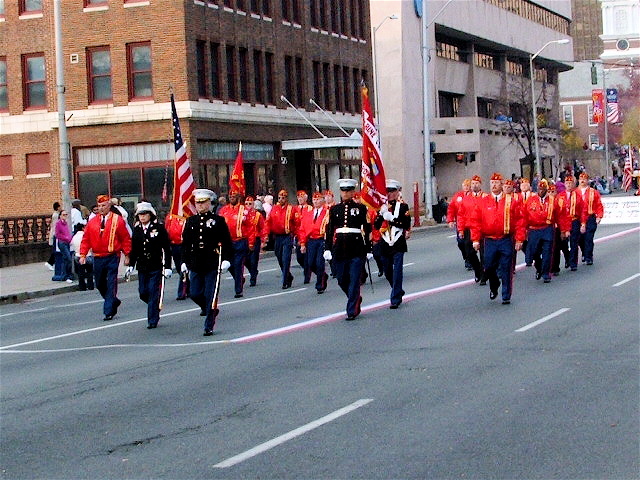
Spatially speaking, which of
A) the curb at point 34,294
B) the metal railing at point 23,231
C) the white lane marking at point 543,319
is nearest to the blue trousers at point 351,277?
the white lane marking at point 543,319

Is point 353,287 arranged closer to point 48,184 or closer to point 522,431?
point 522,431

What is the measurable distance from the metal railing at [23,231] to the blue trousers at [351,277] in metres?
21.1

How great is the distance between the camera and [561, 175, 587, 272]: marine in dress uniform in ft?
83.4

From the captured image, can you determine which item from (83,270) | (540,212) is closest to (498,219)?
(540,212)

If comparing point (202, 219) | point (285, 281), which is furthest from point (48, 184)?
point (202, 219)

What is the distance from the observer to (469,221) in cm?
2184

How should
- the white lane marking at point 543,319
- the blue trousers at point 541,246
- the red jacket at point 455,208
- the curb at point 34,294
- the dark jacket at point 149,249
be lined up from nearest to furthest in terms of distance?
the white lane marking at point 543,319 < the dark jacket at point 149,249 < the blue trousers at point 541,246 < the red jacket at point 455,208 < the curb at point 34,294

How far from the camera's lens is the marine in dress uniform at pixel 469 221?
22828 millimetres

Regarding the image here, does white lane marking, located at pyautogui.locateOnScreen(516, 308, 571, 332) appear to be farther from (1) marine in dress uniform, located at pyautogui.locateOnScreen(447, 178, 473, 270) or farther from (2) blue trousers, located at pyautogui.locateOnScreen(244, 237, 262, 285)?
(2) blue trousers, located at pyautogui.locateOnScreen(244, 237, 262, 285)

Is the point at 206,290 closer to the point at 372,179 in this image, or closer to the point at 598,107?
the point at 372,179

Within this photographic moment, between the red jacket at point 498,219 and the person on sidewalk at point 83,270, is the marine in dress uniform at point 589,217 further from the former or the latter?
the person on sidewalk at point 83,270

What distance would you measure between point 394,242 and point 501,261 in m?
1.61

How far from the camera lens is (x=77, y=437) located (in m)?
9.99

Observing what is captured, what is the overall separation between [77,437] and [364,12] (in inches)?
2101
